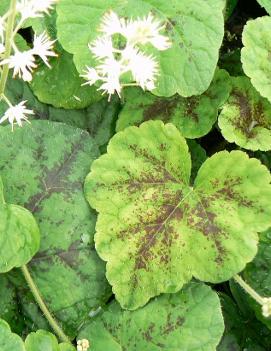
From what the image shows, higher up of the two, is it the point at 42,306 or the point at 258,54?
the point at 258,54

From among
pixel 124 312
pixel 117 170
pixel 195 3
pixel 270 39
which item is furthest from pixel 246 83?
pixel 124 312

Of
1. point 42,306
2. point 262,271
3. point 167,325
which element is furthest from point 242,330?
point 42,306

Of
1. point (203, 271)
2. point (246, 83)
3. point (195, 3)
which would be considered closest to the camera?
point (203, 271)

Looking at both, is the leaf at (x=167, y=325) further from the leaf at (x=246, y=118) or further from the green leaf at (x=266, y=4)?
the green leaf at (x=266, y=4)

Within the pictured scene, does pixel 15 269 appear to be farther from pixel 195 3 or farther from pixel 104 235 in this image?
pixel 195 3

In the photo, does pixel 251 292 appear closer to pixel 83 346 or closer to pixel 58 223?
pixel 83 346
